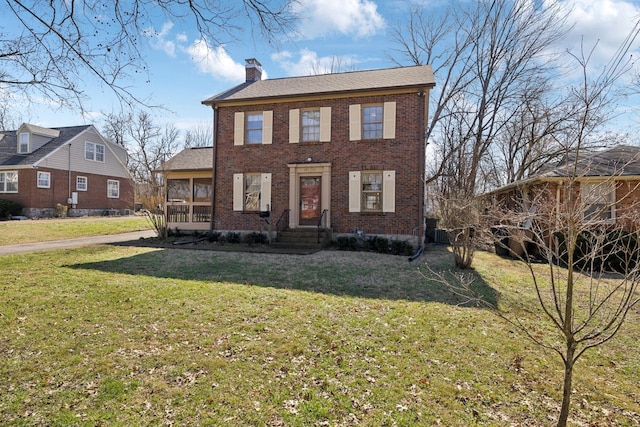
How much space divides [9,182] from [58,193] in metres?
2.77

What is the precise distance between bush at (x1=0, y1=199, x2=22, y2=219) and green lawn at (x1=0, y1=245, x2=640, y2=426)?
19076mm

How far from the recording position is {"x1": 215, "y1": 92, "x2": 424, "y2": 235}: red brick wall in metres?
12.2

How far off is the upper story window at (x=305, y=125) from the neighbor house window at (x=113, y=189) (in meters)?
21.2

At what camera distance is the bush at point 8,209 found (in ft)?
68.2

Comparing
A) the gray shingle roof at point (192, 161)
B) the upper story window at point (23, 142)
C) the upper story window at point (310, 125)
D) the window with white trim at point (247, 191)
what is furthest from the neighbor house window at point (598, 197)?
the upper story window at point (23, 142)

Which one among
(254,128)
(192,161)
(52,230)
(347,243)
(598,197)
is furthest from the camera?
(192,161)

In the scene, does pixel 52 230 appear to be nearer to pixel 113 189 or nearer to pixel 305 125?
pixel 305 125

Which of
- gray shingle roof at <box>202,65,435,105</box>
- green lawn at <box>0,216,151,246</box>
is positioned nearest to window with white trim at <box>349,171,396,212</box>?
gray shingle roof at <box>202,65,435,105</box>

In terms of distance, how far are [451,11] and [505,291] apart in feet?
64.7

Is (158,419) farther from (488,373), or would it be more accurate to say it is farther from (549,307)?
(549,307)

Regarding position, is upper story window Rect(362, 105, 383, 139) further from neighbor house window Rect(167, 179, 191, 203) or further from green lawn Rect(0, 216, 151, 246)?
green lawn Rect(0, 216, 151, 246)

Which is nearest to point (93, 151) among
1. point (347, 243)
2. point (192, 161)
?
point (192, 161)

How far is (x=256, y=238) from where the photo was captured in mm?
13227

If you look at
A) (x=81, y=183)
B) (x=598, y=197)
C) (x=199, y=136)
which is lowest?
(x=598, y=197)
